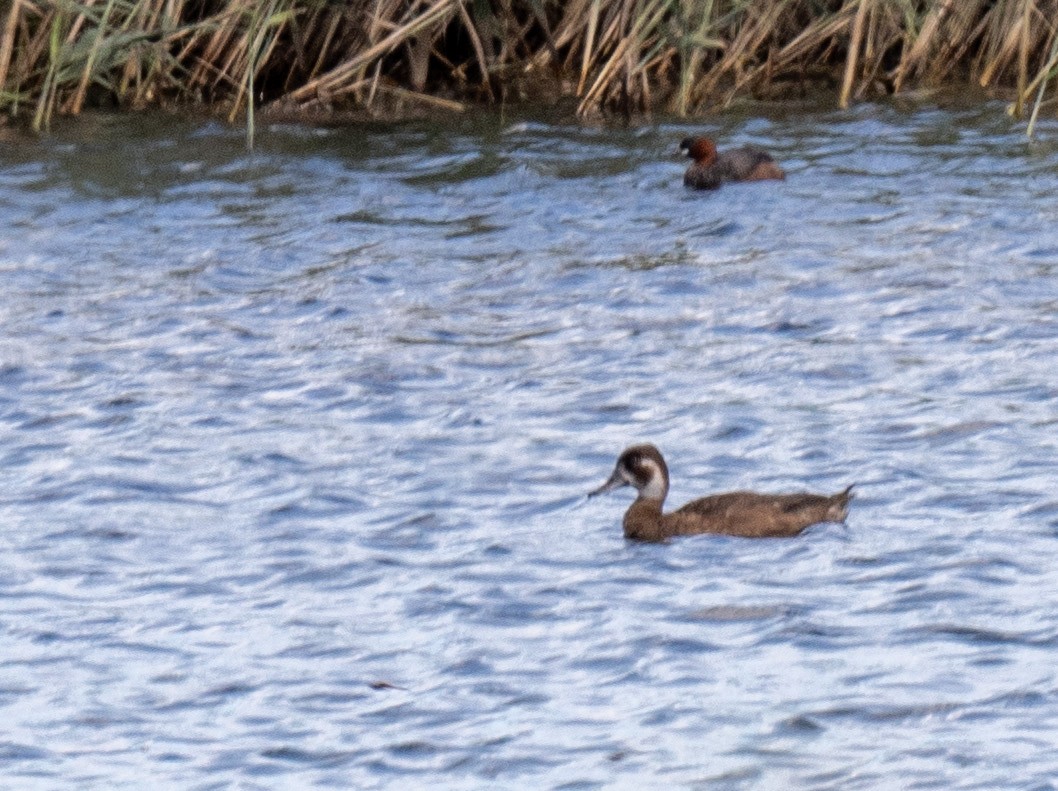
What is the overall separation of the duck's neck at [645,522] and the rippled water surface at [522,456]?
0.08m

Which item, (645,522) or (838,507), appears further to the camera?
(645,522)

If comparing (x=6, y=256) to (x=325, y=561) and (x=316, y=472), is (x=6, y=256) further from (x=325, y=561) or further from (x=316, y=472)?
(x=325, y=561)

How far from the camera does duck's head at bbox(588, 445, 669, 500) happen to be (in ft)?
26.8

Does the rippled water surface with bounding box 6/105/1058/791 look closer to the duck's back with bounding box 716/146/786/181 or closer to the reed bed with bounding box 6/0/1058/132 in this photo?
the duck's back with bounding box 716/146/786/181

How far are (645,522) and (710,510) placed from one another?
0.22 metres

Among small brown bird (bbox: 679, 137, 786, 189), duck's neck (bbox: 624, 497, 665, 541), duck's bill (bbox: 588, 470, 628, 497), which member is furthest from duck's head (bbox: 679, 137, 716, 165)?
duck's neck (bbox: 624, 497, 665, 541)

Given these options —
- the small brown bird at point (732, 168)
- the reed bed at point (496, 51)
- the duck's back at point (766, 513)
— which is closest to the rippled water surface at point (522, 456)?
the duck's back at point (766, 513)

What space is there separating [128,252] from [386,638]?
6.55 metres

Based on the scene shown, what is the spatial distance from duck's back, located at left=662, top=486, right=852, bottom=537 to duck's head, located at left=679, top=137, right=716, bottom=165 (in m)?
6.21

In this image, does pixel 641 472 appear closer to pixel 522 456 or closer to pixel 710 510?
pixel 710 510

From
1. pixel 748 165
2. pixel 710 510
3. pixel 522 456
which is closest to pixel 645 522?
pixel 710 510

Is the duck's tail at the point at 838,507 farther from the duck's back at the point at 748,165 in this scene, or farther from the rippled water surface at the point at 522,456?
the duck's back at the point at 748,165

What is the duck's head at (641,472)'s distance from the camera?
26.8 feet

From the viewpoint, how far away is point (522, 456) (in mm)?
8844
